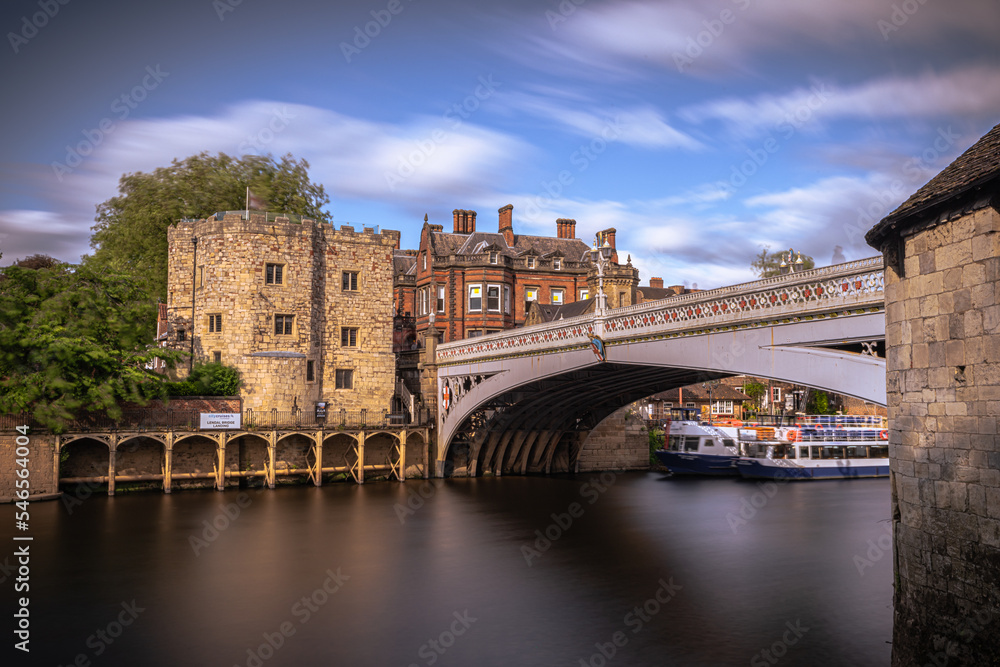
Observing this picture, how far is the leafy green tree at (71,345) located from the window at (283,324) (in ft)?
18.3

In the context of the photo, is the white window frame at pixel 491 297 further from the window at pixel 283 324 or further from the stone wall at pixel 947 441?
the stone wall at pixel 947 441

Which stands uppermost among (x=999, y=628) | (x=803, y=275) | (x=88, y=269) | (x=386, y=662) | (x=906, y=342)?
(x=88, y=269)

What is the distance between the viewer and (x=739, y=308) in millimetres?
21969

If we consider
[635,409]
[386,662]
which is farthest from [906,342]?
[635,409]

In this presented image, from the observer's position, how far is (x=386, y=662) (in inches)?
661

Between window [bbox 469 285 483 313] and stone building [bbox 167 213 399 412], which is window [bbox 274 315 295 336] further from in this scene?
window [bbox 469 285 483 313]

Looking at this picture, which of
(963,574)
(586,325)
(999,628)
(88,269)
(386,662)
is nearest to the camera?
(999,628)

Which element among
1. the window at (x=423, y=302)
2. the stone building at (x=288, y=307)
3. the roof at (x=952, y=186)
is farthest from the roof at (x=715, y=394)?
the roof at (x=952, y=186)

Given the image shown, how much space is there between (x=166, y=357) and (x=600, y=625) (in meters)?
28.1

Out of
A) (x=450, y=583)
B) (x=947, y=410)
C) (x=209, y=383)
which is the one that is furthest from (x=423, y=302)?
(x=947, y=410)

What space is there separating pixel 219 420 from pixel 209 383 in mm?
2454

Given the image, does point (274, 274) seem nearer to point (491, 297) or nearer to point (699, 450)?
point (491, 297)

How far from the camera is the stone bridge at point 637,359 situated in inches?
704

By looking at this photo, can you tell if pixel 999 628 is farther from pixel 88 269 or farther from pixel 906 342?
pixel 88 269
